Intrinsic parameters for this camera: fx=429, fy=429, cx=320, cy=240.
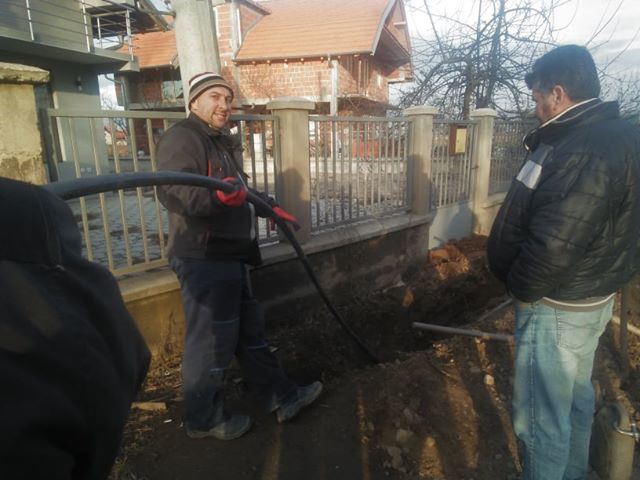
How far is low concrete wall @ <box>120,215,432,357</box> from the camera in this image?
3471 mm

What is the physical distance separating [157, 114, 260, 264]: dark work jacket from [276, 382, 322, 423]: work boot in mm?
1045

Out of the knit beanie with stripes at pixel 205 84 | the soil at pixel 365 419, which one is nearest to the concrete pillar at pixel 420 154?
the soil at pixel 365 419

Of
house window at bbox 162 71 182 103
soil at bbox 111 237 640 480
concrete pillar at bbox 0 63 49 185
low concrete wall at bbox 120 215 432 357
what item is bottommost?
soil at bbox 111 237 640 480

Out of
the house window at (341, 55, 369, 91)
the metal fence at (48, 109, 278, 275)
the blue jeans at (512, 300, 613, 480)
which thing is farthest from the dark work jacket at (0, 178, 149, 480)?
the house window at (341, 55, 369, 91)

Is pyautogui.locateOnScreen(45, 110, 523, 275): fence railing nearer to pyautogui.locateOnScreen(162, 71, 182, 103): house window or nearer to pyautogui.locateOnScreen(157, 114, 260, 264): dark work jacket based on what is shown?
pyautogui.locateOnScreen(157, 114, 260, 264): dark work jacket

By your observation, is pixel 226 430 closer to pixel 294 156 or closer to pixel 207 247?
pixel 207 247

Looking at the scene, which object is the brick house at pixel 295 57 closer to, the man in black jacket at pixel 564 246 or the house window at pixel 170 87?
the house window at pixel 170 87

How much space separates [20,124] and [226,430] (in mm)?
2331

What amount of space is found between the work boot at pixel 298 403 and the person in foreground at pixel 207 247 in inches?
9.2

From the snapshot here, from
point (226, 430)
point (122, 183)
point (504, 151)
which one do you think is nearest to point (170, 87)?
point (504, 151)

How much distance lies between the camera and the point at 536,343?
201 cm

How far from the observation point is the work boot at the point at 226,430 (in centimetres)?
269

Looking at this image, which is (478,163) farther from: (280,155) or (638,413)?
(638,413)

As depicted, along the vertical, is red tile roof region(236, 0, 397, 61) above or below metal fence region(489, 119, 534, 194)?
above
